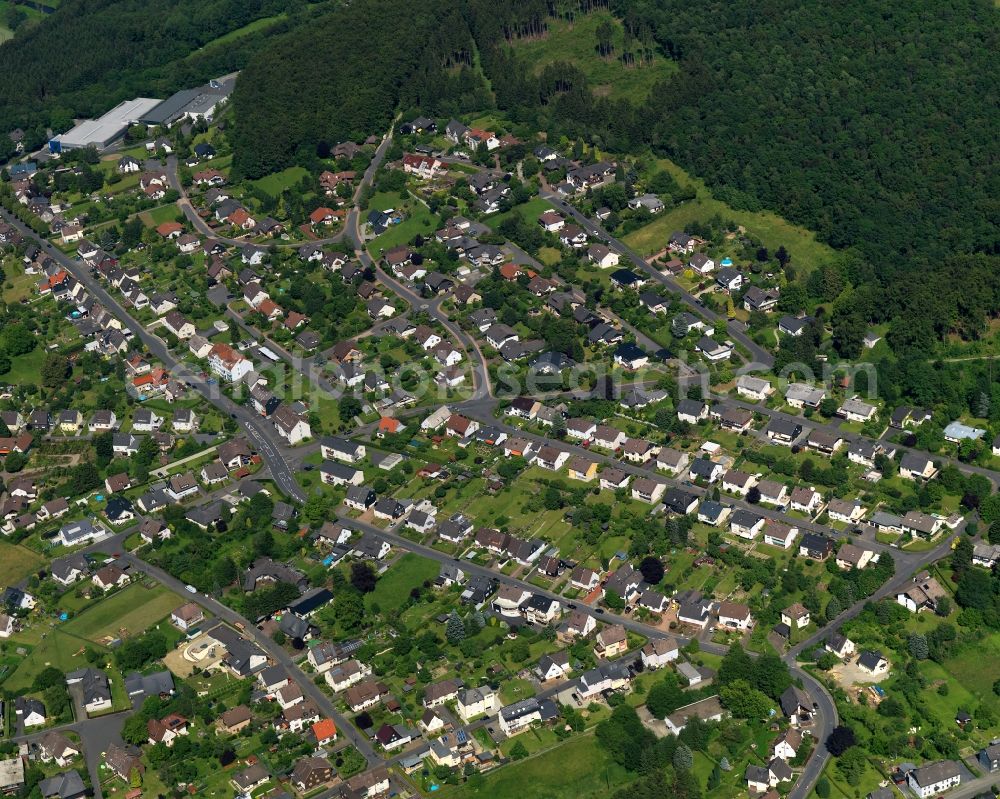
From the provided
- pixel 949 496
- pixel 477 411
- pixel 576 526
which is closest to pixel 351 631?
pixel 576 526

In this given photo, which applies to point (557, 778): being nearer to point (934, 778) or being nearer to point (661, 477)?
point (934, 778)

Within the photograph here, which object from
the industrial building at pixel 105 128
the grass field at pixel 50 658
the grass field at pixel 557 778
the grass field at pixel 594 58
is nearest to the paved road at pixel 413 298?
the grass field at pixel 594 58

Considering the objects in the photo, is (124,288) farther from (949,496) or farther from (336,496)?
(949,496)

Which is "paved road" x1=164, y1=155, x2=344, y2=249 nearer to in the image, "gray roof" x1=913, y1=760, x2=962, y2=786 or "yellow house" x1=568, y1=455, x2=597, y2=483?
"yellow house" x1=568, y1=455, x2=597, y2=483

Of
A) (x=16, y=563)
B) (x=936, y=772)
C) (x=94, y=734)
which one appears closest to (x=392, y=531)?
(x=94, y=734)

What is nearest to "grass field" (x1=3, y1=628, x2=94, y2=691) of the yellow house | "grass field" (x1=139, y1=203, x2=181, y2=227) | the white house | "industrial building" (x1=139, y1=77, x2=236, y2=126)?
the yellow house

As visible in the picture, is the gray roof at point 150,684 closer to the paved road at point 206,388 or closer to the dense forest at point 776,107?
the paved road at point 206,388
